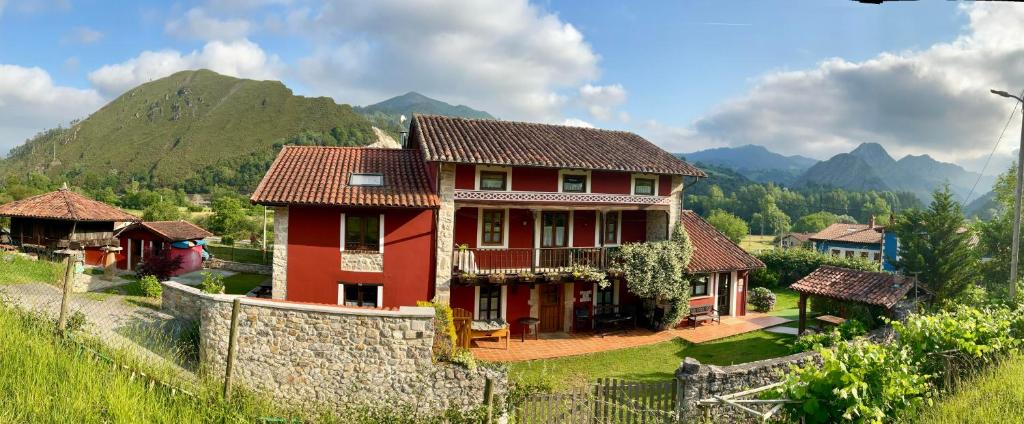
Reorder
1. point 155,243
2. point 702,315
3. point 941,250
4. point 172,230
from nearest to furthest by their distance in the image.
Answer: point 702,315 < point 941,250 < point 155,243 < point 172,230

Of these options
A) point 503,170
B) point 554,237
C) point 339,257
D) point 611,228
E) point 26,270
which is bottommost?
point 26,270

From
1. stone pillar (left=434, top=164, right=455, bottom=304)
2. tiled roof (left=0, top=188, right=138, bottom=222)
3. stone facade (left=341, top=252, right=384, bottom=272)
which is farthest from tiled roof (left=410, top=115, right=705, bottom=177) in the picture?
tiled roof (left=0, top=188, right=138, bottom=222)

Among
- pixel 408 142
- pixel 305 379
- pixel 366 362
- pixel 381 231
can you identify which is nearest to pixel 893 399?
pixel 366 362

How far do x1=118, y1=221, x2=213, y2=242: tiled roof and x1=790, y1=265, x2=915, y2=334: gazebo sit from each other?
25.7m

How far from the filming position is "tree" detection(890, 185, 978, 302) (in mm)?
21906

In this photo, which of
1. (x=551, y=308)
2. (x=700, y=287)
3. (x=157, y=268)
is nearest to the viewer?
(x=551, y=308)

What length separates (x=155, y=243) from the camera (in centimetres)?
2395

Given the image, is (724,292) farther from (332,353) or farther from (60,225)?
(60,225)

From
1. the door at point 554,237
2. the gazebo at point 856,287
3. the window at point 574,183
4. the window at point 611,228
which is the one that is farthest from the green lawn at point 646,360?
the window at point 574,183

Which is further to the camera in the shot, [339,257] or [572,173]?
[572,173]

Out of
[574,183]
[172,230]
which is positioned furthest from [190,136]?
[574,183]

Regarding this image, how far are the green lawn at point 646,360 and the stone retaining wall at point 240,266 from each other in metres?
17.1

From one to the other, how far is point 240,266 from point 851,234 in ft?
174

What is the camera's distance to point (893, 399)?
20.3 feet
